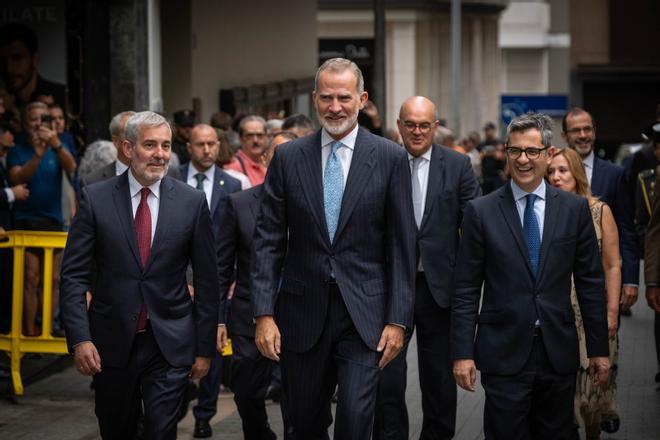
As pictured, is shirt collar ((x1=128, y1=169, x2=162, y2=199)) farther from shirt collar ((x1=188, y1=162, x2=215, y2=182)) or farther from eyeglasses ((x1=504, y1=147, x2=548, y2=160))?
shirt collar ((x1=188, y1=162, x2=215, y2=182))

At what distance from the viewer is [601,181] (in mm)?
10172

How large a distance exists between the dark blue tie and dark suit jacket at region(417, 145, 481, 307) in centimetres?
157

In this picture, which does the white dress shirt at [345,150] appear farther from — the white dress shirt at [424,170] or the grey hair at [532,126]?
the white dress shirt at [424,170]

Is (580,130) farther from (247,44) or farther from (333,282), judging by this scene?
(247,44)

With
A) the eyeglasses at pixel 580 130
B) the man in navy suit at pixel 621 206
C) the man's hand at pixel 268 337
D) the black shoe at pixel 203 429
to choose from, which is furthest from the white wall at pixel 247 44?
the man's hand at pixel 268 337

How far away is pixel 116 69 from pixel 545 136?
7.71 meters

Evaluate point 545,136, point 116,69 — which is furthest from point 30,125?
Answer: point 545,136

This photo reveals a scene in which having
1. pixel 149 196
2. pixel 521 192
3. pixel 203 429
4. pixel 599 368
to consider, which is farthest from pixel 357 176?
pixel 203 429

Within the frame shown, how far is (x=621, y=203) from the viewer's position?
10.1m

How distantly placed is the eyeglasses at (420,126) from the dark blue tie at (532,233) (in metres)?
1.93

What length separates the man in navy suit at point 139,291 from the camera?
7062 millimetres

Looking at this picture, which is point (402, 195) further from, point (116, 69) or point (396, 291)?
point (116, 69)

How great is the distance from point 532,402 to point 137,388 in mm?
1914

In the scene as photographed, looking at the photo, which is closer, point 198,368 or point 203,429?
point 198,368
